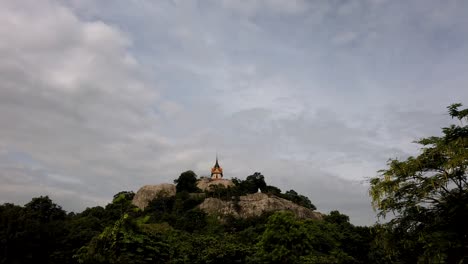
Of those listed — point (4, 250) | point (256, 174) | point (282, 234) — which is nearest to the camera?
point (282, 234)

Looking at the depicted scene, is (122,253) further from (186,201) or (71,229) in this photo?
(186,201)

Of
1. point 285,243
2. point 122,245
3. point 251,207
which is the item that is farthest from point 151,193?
point 122,245

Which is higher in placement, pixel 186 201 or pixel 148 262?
pixel 186 201

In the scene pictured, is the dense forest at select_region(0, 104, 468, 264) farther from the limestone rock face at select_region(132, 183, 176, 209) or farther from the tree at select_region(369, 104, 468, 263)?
the limestone rock face at select_region(132, 183, 176, 209)

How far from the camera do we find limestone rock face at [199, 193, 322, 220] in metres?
99.5

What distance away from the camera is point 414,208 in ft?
62.8

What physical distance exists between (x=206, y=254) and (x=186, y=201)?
76.0 meters

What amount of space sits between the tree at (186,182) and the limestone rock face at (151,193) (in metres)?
3.41

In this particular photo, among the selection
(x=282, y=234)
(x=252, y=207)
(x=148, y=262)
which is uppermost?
(x=252, y=207)

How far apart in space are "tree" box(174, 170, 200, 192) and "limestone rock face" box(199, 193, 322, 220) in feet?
70.7

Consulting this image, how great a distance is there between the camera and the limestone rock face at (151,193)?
378ft

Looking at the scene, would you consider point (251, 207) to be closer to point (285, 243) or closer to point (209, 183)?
point (209, 183)

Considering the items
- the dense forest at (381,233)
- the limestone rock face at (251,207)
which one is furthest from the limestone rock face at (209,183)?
the dense forest at (381,233)

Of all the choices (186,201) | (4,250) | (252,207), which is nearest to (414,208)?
(4,250)
